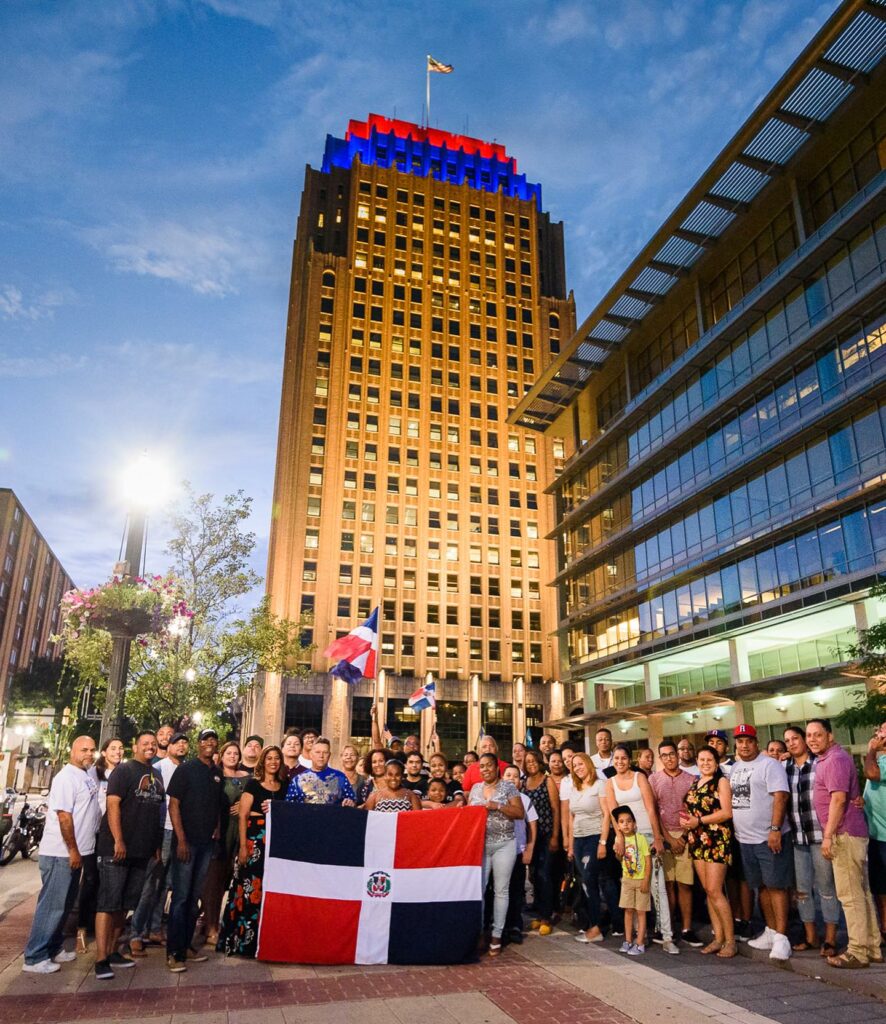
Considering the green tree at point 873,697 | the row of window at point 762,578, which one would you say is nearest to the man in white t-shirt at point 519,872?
the green tree at point 873,697

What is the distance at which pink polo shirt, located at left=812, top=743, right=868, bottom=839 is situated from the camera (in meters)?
7.20

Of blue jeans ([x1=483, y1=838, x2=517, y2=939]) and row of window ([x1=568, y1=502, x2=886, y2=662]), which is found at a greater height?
row of window ([x1=568, y1=502, x2=886, y2=662])

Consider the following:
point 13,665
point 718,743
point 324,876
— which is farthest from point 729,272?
point 13,665

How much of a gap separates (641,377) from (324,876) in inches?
1435

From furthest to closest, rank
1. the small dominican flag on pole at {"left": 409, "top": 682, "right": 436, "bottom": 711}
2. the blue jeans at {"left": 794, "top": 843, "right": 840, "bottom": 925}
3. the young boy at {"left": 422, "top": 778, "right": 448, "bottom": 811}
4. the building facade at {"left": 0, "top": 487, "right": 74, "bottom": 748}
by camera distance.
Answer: the building facade at {"left": 0, "top": 487, "right": 74, "bottom": 748}, the small dominican flag on pole at {"left": 409, "top": 682, "right": 436, "bottom": 711}, the young boy at {"left": 422, "top": 778, "right": 448, "bottom": 811}, the blue jeans at {"left": 794, "top": 843, "right": 840, "bottom": 925}

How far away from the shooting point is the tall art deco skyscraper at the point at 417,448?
62.2 metres

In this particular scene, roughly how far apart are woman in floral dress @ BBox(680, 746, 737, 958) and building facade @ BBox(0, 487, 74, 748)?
220 feet

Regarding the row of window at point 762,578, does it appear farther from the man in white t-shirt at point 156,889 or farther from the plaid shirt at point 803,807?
the man in white t-shirt at point 156,889

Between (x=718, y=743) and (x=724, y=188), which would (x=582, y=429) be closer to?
(x=724, y=188)

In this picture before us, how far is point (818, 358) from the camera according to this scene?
2802cm

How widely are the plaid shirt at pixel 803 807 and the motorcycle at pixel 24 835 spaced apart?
14015mm

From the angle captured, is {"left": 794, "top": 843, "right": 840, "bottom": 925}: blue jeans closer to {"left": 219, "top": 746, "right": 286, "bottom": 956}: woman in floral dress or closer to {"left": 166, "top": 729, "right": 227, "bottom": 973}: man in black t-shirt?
{"left": 219, "top": 746, "right": 286, "bottom": 956}: woman in floral dress

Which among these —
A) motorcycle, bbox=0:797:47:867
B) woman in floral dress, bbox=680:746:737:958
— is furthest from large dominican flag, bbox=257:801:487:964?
motorcycle, bbox=0:797:47:867

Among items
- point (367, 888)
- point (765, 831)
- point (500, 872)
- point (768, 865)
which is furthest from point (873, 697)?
point (367, 888)
